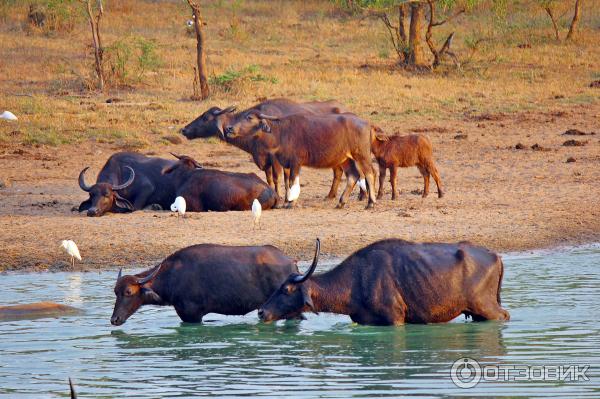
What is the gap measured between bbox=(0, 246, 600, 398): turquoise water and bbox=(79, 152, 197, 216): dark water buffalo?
3547 mm

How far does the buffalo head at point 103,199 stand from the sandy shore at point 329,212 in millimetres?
192

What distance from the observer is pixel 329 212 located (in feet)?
51.0

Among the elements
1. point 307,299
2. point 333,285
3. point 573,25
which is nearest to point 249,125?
point 333,285

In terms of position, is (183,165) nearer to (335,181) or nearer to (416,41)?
(335,181)

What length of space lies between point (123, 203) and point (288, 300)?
6413 millimetres

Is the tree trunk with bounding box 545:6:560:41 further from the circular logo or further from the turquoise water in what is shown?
the circular logo

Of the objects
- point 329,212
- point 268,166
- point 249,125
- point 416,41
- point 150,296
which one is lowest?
point 329,212

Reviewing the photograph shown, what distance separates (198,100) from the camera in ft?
77.1

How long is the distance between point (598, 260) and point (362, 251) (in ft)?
14.4

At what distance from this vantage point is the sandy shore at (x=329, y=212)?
1391 cm

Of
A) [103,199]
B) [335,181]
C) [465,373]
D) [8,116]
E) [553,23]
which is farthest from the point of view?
[553,23]

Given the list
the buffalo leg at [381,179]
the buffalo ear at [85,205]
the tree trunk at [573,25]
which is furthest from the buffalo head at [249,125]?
the tree trunk at [573,25]

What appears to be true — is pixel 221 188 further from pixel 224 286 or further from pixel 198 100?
pixel 198 100

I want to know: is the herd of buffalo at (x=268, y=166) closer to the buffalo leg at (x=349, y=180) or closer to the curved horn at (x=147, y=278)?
the buffalo leg at (x=349, y=180)
